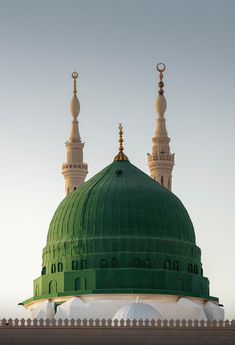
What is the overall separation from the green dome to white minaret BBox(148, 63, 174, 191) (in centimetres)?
701

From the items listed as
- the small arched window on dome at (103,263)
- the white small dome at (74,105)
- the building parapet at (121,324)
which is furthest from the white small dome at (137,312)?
the white small dome at (74,105)

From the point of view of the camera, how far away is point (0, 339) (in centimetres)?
6462

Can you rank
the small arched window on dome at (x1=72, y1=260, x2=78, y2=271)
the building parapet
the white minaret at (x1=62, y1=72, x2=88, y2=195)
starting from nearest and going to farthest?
the building parapet
the small arched window on dome at (x1=72, y1=260, x2=78, y2=271)
the white minaret at (x1=62, y1=72, x2=88, y2=195)

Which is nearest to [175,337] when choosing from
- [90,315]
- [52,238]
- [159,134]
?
[90,315]

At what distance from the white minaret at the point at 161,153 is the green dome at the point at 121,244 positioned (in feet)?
23.0

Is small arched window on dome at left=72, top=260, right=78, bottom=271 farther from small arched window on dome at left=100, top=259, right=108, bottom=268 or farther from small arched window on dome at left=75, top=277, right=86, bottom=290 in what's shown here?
small arched window on dome at left=100, top=259, right=108, bottom=268

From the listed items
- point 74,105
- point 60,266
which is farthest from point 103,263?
point 74,105

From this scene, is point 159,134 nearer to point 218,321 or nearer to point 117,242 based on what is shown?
point 117,242

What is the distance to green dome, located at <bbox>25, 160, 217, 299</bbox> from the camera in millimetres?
70875

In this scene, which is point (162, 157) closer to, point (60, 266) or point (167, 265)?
point (167, 265)

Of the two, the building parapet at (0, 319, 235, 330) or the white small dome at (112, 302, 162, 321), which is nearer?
the building parapet at (0, 319, 235, 330)

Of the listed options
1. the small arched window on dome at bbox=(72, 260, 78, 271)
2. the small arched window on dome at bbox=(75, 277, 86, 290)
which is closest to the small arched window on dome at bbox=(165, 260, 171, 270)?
the small arched window on dome at bbox=(75, 277, 86, 290)

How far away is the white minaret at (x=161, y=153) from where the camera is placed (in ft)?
268

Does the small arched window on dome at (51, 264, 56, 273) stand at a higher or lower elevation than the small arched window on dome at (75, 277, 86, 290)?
higher
